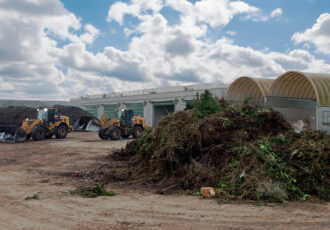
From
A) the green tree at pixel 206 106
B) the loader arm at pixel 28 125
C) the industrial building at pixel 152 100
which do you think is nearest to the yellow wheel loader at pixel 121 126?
the loader arm at pixel 28 125

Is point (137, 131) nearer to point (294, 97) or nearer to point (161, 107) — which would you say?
point (294, 97)

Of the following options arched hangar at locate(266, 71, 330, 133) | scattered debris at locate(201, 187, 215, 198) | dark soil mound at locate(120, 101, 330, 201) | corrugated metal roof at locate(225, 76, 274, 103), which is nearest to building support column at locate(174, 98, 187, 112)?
corrugated metal roof at locate(225, 76, 274, 103)

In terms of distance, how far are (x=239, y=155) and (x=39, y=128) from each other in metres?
17.6

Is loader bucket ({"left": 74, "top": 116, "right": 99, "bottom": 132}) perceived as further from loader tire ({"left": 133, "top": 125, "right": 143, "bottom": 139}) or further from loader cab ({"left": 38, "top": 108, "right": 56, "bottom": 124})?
loader tire ({"left": 133, "top": 125, "right": 143, "bottom": 139})

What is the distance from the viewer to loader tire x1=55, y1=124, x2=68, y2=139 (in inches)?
945

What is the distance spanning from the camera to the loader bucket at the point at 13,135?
2153cm

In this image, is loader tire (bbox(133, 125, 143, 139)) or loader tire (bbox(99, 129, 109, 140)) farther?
loader tire (bbox(133, 125, 143, 139))

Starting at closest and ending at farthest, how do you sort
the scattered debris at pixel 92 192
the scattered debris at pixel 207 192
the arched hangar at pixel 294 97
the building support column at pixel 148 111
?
the scattered debris at pixel 207 192 < the scattered debris at pixel 92 192 < the arched hangar at pixel 294 97 < the building support column at pixel 148 111

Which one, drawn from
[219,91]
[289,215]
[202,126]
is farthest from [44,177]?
[219,91]

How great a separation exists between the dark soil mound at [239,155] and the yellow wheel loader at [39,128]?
44.7 feet

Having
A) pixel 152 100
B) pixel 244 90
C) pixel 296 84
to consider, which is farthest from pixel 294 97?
pixel 152 100

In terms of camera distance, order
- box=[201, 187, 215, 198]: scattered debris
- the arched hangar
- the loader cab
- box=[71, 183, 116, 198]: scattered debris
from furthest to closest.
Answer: the loader cab → the arched hangar → box=[71, 183, 116, 198]: scattered debris → box=[201, 187, 215, 198]: scattered debris

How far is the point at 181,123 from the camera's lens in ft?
33.7

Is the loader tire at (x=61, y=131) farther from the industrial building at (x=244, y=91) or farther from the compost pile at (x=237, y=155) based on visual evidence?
the compost pile at (x=237, y=155)
